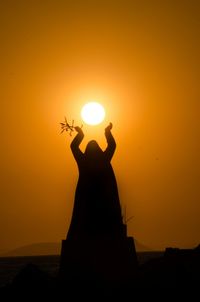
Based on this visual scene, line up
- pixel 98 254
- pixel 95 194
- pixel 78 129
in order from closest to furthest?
pixel 98 254
pixel 95 194
pixel 78 129

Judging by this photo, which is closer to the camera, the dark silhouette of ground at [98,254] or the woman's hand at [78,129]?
the dark silhouette of ground at [98,254]

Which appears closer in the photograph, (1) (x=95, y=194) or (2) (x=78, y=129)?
(1) (x=95, y=194)

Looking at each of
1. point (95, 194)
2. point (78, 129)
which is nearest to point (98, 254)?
point (95, 194)

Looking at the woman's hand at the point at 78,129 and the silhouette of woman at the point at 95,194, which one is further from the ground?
the woman's hand at the point at 78,129

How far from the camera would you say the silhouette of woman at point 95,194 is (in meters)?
16.0

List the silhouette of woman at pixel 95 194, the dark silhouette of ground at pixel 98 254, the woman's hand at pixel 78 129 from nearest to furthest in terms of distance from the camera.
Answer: the dark silhouette of ground at pixel 98 254 < the silhouette of woman at pixel 95 194 < the woman's hand at pixel 78 129

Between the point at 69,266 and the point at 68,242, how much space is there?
77 centimetres

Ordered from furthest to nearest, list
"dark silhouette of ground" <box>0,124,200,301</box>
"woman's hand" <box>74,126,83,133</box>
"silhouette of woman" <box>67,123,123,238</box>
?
"woman's hand" <box>74,126,83,133</box> → "silhouette of woman" <box>67,123,123,238</box> → "dark silhouette of ground" <box>0,124,200,301</box>

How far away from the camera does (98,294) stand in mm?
14883

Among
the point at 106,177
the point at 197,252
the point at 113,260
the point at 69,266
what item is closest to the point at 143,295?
the point at 113,260

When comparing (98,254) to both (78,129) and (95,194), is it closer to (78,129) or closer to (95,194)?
(95,194)

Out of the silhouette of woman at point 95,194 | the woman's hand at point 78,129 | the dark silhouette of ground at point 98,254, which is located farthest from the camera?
the woman's hand at point 78,129

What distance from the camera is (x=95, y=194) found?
16.4 metres

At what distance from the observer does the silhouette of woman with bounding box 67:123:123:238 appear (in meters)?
16.0
